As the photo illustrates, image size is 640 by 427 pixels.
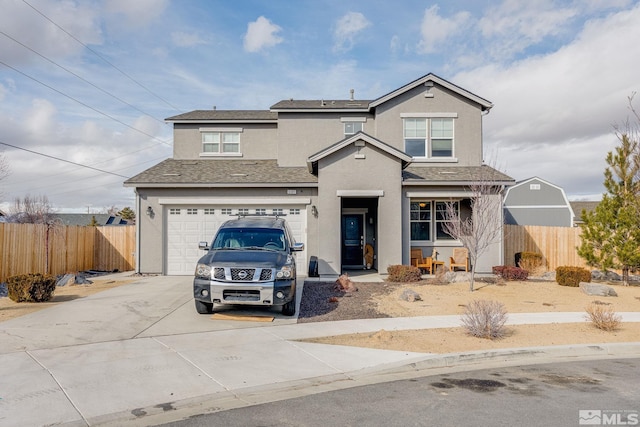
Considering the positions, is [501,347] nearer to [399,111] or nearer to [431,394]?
[431,394]

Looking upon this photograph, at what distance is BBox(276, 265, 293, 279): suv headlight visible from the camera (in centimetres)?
966

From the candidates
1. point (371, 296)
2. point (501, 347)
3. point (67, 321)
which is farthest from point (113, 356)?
point (371, 296)

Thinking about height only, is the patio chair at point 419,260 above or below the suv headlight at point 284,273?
below

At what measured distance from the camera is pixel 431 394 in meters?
5.83

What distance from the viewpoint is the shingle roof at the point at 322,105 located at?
64.8 ft

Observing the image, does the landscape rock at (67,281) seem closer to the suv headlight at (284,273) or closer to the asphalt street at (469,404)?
the suv headlight at (284,273)

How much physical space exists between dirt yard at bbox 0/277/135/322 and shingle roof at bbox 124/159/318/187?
375 cm

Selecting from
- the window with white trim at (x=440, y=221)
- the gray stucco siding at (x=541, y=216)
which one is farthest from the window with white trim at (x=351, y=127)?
the gray stucco siding at (x=541, y=216)

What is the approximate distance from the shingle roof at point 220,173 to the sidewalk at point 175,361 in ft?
23.4

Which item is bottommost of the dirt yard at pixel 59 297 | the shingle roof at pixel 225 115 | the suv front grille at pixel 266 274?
the dirt yard at pixel 59 297

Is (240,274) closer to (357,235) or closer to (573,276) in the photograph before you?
(357,235)

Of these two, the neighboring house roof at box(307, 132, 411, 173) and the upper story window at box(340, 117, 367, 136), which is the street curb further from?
the upper story window at box(340, 117, 367, 136)

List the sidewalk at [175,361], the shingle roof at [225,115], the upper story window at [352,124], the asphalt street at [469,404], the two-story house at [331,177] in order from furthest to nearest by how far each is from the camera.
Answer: the shingle roof at [225,115] < the upper story window at [352,124] < the two-story house at [331,177] < the sidewalk at [175,361] < the asphalt street at [469,404]

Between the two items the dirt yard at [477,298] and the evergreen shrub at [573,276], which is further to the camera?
the evergreen shrub at [573,276]
